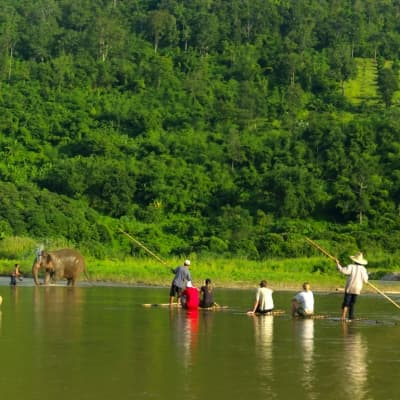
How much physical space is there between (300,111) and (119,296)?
78.0 meters

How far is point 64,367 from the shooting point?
1517 centimetres

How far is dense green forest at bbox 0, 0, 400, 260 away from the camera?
245 feet

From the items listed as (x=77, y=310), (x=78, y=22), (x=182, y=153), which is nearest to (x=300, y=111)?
(x=182, y=153)

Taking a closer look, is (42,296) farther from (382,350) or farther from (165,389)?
(165,389)

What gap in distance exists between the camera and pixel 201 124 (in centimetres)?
10325

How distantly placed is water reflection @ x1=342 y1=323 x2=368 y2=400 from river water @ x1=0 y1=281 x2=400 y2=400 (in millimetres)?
14

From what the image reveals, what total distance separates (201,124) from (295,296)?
77449 millimetres

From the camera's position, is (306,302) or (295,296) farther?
(295,296)

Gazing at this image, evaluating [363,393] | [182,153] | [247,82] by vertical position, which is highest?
[247,82]

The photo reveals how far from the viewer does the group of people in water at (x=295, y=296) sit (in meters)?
24.3

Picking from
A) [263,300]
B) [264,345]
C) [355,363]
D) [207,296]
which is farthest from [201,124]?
[355,363]

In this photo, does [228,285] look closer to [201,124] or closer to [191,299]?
[191,299]

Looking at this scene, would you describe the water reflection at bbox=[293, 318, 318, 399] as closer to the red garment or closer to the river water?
the river water

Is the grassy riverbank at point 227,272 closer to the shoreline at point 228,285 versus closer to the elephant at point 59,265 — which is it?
the shoreline at point 228,285
